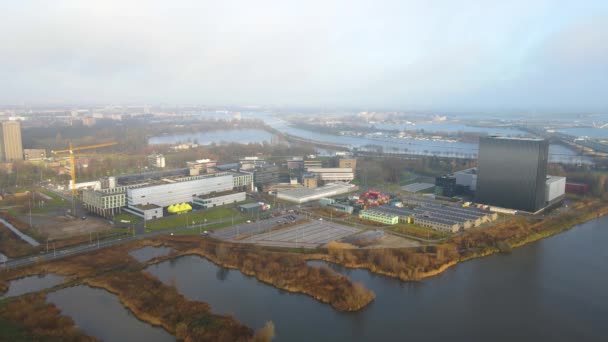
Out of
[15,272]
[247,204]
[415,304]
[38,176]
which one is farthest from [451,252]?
[38,176]

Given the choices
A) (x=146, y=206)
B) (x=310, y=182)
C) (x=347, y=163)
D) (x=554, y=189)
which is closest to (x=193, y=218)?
(x=146, y=206)

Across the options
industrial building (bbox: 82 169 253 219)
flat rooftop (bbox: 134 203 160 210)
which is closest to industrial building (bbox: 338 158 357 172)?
industrial building (bbox: 82 169 253 219)

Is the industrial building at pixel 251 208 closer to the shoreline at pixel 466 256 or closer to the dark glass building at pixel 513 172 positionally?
the shoreline at pixel 466 256

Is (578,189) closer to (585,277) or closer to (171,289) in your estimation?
(585,277)

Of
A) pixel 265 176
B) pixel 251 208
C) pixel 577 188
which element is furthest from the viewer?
pixel 265 176

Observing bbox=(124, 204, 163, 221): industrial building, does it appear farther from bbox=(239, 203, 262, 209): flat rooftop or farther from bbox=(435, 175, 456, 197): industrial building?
bbox=(435, 175, 456, 197): industrial building

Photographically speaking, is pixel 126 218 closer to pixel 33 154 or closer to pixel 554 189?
pixel 554 189

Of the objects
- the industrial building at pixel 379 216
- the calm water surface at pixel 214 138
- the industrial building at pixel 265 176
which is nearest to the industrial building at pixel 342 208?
the industrial building at pixel 379 216
